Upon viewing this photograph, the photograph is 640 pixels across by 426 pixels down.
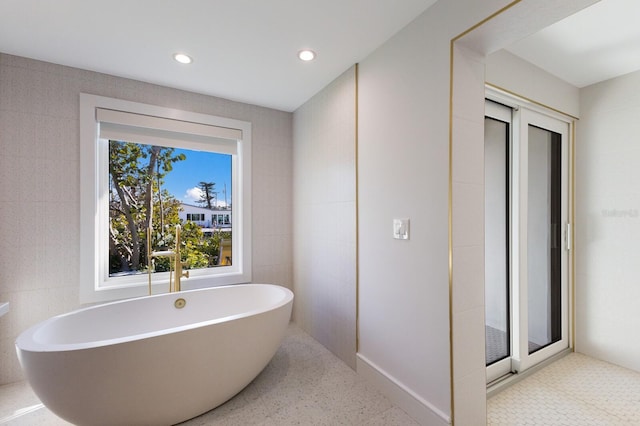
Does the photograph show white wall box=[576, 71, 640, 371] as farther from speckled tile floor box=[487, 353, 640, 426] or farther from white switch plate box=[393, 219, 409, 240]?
white switch plate box=[393, 219, 409, 240]

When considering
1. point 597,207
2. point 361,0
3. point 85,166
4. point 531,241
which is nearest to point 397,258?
point 531,241

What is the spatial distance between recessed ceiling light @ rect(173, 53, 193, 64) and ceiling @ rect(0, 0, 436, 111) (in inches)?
1.6

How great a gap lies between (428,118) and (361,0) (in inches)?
28.8

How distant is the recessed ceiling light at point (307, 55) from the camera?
201cm

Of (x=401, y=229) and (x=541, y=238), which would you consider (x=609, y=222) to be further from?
(x=401, y=229)

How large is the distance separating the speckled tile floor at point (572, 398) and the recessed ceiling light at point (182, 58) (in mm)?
3117

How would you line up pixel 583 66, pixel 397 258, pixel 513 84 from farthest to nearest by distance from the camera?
1. pixel 583 66
2. pixel 513 84
3. pixel 397 258

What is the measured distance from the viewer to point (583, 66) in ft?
6.97

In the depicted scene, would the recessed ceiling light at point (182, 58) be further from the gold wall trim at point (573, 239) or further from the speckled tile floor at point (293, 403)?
the gold wall trim at point (573, 239)

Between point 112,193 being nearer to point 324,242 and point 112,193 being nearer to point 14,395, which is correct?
point 14,395

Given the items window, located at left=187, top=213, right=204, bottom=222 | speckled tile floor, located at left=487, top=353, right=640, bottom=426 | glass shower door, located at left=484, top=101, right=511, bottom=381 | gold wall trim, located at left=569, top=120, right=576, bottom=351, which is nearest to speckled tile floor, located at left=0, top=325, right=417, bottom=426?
speckled tile floor, located at left=487, top=353, right=640, bottom=426

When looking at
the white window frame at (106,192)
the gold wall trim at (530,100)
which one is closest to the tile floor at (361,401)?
the white window frame at (106,192)

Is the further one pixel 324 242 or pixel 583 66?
pixel 324 242

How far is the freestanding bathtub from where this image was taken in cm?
133
